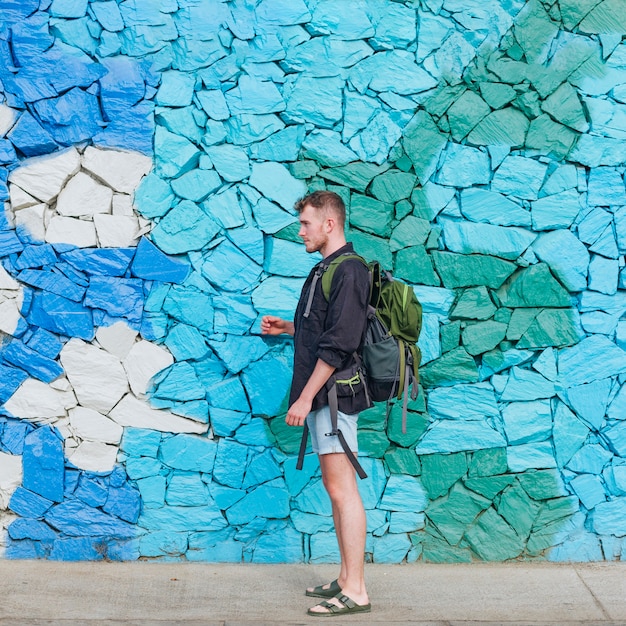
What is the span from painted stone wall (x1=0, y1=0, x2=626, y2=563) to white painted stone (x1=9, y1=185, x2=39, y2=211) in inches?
0.4

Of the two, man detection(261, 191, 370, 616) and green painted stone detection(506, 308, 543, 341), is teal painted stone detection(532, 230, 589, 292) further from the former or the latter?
man detection(261, 191, 370, 616)

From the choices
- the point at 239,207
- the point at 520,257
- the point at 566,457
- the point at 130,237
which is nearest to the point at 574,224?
the point at 520,257

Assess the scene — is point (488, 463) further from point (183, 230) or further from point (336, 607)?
point (183, 230)

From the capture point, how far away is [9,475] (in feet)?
14.5

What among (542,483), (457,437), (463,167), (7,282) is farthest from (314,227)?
(542,483)

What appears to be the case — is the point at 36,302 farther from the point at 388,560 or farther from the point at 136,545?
the point at 388,560

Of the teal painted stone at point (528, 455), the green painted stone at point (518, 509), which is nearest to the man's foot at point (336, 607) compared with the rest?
the green painted stone at point (518, 509)

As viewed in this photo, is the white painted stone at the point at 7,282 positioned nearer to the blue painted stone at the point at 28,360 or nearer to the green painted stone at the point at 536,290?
the blue painted stone at the point at 28,360

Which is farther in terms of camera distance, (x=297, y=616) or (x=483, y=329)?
(x=483, y=329)

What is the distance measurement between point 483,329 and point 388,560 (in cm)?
120

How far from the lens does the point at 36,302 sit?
4.38 metres

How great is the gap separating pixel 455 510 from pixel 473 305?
988mm

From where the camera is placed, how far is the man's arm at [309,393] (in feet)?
12.2

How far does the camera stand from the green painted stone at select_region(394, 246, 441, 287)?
4.44 m
